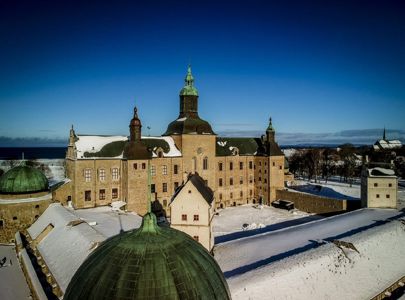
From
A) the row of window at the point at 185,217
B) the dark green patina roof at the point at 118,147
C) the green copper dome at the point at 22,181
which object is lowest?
the row of window at the point at 185,217

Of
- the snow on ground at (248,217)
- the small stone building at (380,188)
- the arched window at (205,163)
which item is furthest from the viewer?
the arched window at (205,163)

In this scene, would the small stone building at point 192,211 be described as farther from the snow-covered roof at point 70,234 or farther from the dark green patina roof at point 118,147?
the dark green patina roof at point 118,147

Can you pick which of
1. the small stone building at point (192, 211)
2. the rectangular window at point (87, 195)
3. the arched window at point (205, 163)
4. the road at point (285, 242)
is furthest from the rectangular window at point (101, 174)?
the road at point (285, 242)

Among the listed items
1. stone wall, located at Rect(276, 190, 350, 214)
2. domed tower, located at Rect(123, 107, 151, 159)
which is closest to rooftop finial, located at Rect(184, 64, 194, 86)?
domed tower, located at Rect(123, 107, 151, 159)

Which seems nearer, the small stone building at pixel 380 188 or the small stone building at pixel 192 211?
the small stone building at pixel 192 211

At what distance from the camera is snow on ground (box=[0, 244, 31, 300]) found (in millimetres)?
18594

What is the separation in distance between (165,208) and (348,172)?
44.0 meters

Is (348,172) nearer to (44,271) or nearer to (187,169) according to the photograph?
(187,169)

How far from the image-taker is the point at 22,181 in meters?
29.0

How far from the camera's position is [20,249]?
80.0 ft

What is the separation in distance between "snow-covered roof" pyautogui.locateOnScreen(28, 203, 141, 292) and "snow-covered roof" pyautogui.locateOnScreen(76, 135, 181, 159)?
6.67 metres

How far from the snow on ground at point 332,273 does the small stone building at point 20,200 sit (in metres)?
21.2

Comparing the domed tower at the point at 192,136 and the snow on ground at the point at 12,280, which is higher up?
the domed tower at the point at 192,136

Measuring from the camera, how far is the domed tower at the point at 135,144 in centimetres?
3541
